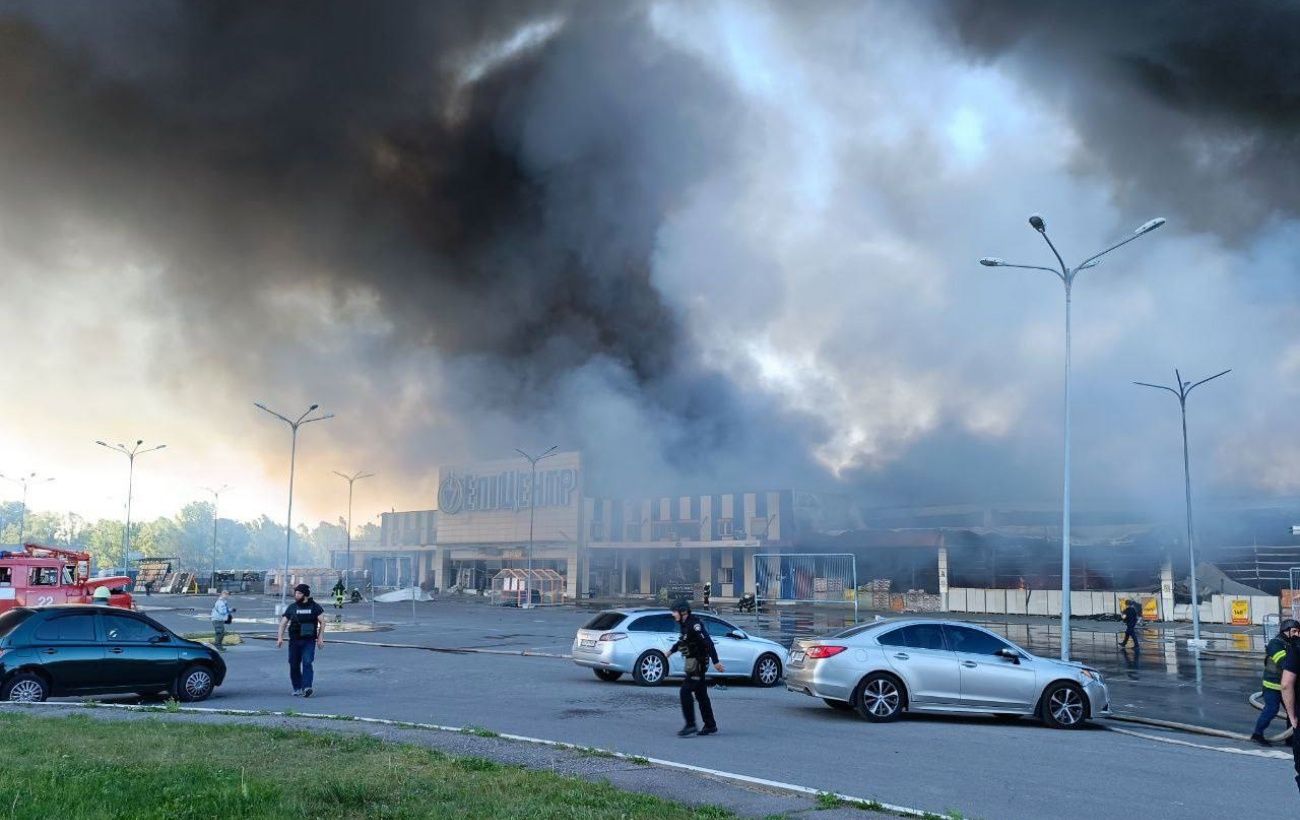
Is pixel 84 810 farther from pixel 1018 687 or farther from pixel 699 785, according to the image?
pixel 1018 687

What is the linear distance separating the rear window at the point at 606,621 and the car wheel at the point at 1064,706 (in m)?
7.13

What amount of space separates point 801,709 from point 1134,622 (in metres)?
16.6

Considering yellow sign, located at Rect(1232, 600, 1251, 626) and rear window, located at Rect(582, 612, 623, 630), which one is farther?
yellow sign, located at Rect(1232, 600, 1251, 626)

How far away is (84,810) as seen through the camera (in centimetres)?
589

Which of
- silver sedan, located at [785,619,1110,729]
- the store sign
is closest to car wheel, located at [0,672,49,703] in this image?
silver sedan, located at [785,619,1110,729]

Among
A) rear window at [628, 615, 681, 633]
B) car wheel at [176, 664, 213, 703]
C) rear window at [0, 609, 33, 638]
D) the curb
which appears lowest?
the curb

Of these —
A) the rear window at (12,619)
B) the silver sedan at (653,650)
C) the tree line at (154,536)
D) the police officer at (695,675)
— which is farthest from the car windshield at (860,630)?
the tree line at (154,536)

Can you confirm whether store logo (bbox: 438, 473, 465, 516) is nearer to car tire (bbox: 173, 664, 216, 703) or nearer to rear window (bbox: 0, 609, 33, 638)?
car tire (bbox: 173, 664, 216, 703)

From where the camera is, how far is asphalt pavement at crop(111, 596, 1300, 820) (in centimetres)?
816

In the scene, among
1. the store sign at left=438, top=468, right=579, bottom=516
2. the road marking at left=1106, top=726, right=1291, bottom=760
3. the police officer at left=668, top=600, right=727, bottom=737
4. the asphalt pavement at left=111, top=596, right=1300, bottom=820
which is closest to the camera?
the asphalt pavement at left=111, top=596, right=1300, bottom=820

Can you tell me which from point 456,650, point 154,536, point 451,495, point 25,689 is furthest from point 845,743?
point 154,536

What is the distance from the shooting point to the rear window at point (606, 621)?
17.1 m

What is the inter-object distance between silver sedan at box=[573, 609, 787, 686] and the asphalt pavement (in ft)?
1.32

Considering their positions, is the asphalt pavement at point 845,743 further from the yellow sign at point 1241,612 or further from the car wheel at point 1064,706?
the yellow sign at point 1241,612
